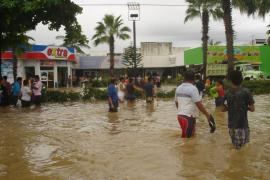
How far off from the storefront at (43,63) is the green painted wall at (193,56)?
12.2m

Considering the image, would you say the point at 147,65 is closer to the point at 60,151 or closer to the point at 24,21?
the point at 24,21

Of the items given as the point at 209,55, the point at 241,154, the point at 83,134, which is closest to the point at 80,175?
the point at 241,154

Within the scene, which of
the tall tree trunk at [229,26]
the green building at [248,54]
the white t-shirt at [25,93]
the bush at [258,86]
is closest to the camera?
the white t-shirt at [25,93]

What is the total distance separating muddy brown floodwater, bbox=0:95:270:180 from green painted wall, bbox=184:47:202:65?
3058 centimetres

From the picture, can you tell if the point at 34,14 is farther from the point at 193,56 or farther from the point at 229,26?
the point at 193,56

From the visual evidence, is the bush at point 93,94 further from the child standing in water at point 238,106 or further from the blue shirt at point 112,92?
the child standing in water at point 238,106

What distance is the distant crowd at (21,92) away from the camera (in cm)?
2030

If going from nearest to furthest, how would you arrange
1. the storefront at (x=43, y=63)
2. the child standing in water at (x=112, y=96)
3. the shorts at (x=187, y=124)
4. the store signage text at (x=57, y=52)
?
1. the shorts at (x=187, y=124)
2. the child standing in water at (x=112, y=96)
3. the storefront at (x=43, y=63)
4. the store signage text at (x=57, y=52)

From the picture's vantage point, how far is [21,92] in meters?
20.4

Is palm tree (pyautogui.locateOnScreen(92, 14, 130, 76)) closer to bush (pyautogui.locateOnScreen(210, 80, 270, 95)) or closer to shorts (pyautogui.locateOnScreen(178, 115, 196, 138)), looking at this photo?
bush (pyautogui.locateOnScreen(210, 80, 270, 95))

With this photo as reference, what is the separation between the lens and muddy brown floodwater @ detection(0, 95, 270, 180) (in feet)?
24.7

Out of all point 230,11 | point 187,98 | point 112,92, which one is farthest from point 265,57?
point 187,98

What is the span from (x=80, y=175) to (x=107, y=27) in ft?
154

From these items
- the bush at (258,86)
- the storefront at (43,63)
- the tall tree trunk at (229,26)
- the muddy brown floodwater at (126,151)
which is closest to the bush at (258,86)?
the bush at (258,86)
